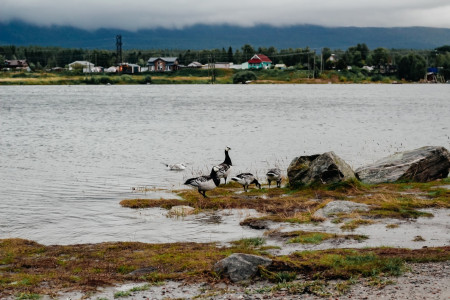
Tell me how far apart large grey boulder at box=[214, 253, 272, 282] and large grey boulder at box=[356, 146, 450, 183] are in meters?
13.7

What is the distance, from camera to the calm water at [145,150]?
2008 cm

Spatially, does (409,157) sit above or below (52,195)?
above

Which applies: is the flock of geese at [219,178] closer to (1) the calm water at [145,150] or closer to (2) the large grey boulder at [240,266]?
(1) the calm water at [145,150]

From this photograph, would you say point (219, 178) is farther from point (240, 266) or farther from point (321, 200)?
point (240, 266)

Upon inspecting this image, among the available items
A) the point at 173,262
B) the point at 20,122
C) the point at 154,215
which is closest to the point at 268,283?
the point at 173,262

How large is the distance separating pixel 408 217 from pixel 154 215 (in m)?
8.99

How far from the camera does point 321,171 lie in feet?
80.3

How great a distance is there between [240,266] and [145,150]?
33949 mm

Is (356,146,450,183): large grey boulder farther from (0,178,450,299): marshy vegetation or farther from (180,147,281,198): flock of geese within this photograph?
(0,178,450,299): marshy vegetation

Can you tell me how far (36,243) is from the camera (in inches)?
688

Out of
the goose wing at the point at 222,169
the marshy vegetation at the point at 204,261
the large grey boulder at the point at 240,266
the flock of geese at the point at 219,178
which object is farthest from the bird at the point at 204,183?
the large grey boulder at the point at 240,266

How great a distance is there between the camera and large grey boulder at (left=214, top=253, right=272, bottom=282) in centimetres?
1252

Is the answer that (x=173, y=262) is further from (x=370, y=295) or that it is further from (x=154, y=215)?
(x=154, y=215)

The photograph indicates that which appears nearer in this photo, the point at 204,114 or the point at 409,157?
the point at 409,157
